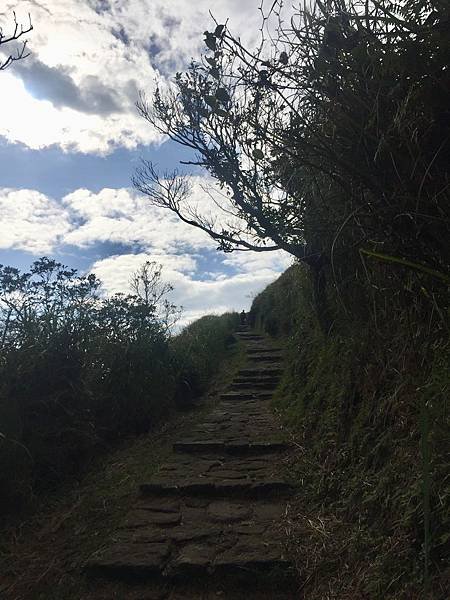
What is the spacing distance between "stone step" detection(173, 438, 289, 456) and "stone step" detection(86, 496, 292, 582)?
0.98 meters

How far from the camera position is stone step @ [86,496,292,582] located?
2.49 meters

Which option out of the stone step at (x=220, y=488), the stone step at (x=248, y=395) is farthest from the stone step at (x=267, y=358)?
the stone step at (x=220, y=488)

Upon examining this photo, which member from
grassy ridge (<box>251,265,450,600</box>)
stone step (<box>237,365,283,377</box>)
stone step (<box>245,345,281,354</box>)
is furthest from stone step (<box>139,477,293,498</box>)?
stone step (<box>245,345,281,354</box>)

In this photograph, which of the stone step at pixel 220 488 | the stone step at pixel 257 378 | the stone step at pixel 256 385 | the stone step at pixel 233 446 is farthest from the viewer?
the stone step at pixel 257 378

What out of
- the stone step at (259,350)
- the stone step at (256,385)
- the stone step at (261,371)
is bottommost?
the stone step at (256,385)

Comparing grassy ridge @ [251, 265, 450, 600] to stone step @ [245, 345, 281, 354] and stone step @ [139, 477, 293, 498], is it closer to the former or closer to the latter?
stone step @ [139, 477, 293, 498]

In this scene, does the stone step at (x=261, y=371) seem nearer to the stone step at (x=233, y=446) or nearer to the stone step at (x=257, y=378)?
the stone step at (x=257, y=378)

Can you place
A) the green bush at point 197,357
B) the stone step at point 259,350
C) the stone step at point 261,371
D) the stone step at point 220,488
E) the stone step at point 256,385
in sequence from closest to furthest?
the stone step at point 220,488
the green bush at point 197,357
the stone step at point 256,385
the stone step at point 261,371
the stone step at point 259,350

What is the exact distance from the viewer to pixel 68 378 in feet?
13.7

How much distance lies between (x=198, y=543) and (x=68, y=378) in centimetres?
204

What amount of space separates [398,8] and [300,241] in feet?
11.1

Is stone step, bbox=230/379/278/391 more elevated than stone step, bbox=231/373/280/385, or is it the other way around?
stone step, bbox=231/373/280/385

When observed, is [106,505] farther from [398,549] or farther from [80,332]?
[398,549]

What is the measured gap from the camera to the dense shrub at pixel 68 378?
363 centimetres
